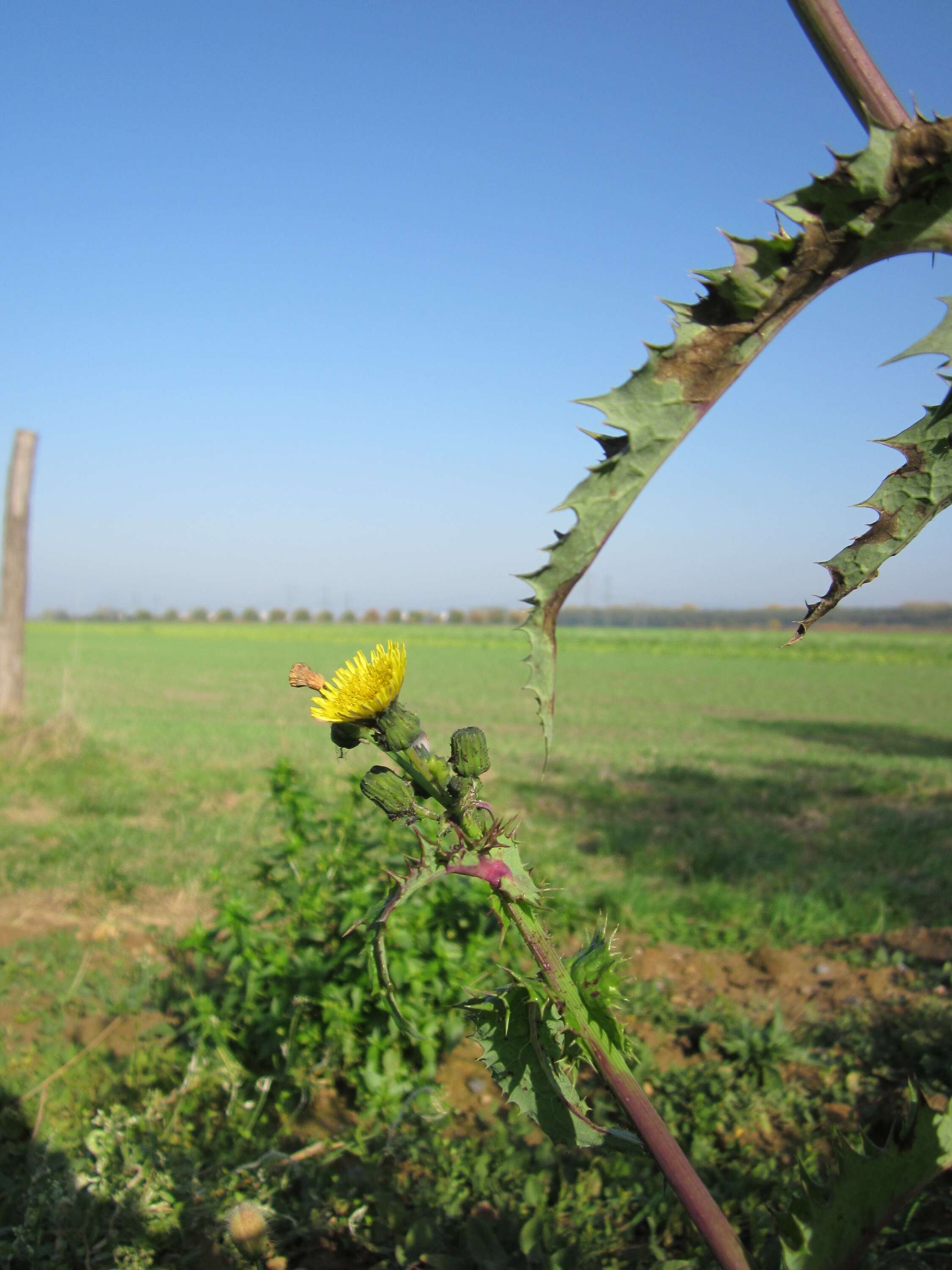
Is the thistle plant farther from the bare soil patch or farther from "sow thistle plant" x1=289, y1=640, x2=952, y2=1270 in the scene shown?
the bare soil patch

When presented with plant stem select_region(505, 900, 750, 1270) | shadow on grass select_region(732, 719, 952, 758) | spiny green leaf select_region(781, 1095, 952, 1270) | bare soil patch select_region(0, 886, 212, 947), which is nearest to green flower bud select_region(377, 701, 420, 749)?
plant stem select_region(505, 900, 750, 1270)

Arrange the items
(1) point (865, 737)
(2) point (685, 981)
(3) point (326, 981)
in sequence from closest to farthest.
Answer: (3) point (326, 981), (2) point (685, 981), (1) point (865, 737)

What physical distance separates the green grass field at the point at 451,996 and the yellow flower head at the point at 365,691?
0.99 feet

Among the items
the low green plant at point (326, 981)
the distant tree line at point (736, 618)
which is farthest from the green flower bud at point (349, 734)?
the distant tree line at point (736, 618)

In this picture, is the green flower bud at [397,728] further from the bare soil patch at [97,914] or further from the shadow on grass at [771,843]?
the shadow on grass at [771,843]

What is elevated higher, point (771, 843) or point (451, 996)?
point (451, 996)

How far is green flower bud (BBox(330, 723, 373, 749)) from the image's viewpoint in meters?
0.97

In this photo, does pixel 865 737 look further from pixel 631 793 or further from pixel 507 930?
pixel 507 930

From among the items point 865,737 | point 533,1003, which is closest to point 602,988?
point 533,1003

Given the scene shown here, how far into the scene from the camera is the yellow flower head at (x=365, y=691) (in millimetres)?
959

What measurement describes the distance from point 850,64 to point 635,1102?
1.02m

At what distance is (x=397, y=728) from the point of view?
95 centimetres

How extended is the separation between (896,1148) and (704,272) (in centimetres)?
112

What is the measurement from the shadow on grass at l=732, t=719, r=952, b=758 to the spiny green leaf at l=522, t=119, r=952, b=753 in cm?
1281
